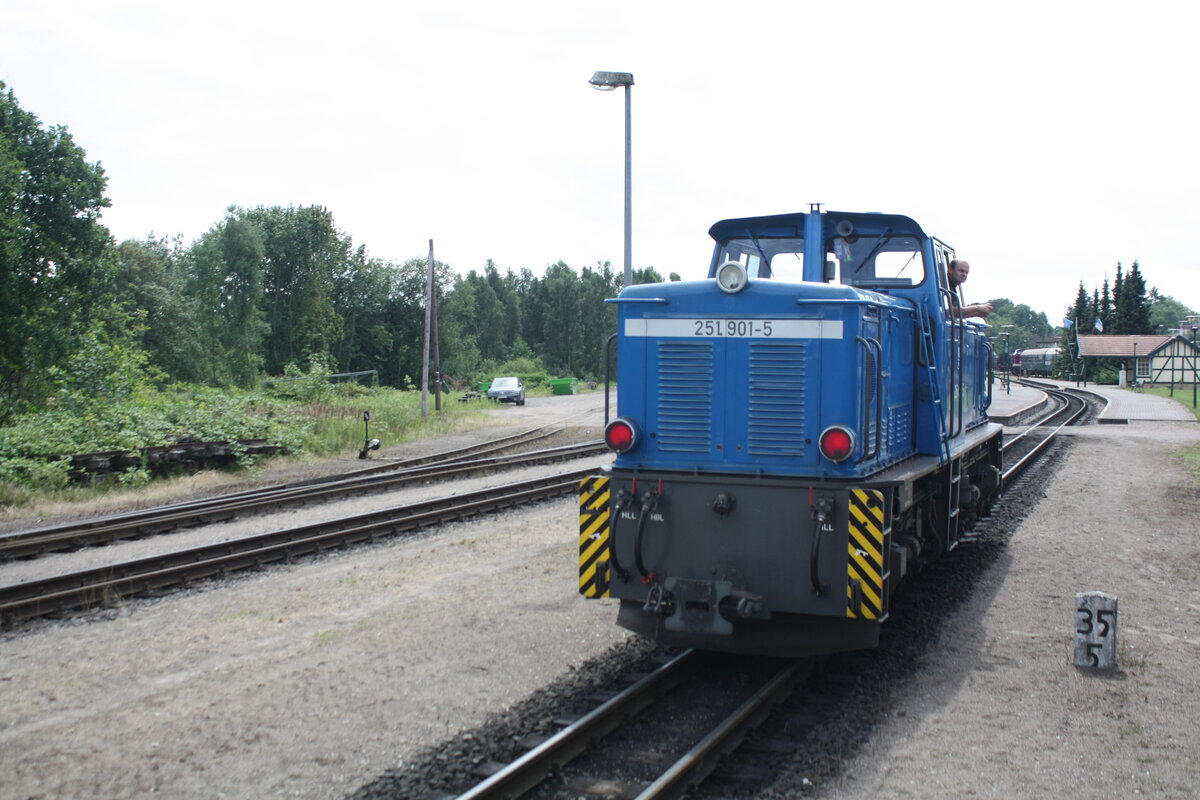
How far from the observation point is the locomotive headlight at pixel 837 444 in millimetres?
6281

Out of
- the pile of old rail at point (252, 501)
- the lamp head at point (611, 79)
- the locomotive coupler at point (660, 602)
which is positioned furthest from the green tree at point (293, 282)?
the locomotive coupler at point (660, 602)

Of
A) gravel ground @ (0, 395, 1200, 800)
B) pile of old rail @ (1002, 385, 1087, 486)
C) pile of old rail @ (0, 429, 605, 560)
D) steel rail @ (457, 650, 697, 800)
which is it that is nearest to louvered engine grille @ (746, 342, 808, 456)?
steel rail @ (457, 650, 697, 800)

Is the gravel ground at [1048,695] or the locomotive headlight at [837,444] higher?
the locomotive headlight at [837,444]

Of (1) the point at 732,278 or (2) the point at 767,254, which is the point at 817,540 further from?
(2) the point at 767,254

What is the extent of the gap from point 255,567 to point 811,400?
6831 millimetres

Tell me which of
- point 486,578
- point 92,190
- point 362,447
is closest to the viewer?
point 486,578

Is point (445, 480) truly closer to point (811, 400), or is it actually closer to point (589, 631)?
point (589, 631)

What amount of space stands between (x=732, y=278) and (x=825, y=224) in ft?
6.49

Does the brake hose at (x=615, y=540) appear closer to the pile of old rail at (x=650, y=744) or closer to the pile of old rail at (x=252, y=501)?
the pile of old rail at (x=650, y=744)

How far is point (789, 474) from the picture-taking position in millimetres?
6605

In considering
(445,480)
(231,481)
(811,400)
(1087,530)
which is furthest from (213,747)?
(231,481)

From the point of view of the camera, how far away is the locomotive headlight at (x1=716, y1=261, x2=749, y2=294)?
652cm

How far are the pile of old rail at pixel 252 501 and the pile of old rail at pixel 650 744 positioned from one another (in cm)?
891

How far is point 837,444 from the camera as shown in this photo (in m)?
6.31
